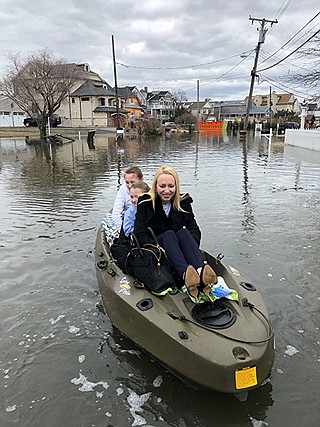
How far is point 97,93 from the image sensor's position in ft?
173

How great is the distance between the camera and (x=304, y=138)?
23438 millimetres

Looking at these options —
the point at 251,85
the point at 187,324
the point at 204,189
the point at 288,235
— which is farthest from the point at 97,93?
the point at 187,324

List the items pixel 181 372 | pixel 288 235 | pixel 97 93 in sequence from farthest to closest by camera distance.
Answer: pixel 97 93, pixel 288 235, pixel 181 372

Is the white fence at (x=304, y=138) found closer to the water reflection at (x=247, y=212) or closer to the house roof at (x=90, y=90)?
the water reflection at (x=247, y=212)

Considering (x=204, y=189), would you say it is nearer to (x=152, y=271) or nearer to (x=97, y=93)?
(x=152, y=271)

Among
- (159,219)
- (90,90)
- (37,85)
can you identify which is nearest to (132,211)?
(159,219)

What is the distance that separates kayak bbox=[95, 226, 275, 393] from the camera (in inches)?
97.1

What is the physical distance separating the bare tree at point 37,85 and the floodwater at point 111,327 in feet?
90.5

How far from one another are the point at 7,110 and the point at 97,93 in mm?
14361

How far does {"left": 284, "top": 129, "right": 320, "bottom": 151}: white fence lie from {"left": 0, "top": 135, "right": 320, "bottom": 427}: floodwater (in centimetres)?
1361

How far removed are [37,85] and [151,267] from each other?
34.4 meters

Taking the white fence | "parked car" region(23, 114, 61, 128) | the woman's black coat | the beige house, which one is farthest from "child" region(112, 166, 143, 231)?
the beige house

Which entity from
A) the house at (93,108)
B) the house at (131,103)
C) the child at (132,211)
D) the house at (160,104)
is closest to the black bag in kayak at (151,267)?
the child at (132,211)

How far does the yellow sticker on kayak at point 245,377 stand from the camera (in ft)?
7.98
